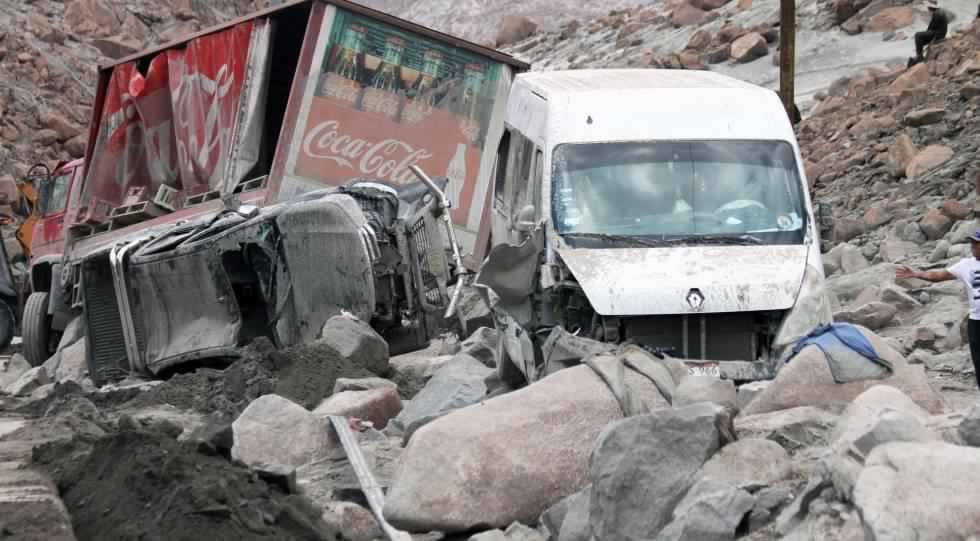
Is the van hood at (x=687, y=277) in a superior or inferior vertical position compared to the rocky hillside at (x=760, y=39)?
inferior

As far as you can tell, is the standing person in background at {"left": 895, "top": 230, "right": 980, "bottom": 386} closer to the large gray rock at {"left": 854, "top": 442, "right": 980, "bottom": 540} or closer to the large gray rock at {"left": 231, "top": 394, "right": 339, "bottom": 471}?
the large gray rock at {"left": 231, "top": 394, "right": 339, "bottom": 471}

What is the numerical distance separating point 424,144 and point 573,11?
4311 centimetres

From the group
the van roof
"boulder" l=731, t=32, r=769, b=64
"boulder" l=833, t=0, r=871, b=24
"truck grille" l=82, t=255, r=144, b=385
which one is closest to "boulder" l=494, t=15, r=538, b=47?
"boulder" l=731, t=32, r=769, b=64

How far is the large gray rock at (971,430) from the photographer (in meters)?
6.07

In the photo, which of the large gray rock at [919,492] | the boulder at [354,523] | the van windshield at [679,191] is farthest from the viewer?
the van windshield at [679,191]

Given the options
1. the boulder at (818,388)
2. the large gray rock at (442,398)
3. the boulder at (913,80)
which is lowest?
the large gray rock at (442,398)

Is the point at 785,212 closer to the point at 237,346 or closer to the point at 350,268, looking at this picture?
the point at 350,268

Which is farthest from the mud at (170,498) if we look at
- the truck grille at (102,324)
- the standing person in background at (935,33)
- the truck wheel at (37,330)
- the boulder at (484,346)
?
the standing person in background at (935,33)

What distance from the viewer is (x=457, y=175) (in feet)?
57.6

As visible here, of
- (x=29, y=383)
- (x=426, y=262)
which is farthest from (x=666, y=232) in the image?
(x=29, y=383)

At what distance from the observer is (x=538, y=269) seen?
11.3 m

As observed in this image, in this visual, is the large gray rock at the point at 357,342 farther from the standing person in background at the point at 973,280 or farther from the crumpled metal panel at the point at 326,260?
the standing person in background at the point at 973,280

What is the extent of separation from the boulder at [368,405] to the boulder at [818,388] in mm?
3606

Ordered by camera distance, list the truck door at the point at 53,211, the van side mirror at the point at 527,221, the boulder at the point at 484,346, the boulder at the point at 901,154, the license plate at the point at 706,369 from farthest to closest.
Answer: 1. the boulder at the point at 901,154
2. the truck door at the point at 53,211
3. the boulder at the point at 484,346
4. the van side mirror at the point at 527,221
5. the license plate at the point at 706,369
